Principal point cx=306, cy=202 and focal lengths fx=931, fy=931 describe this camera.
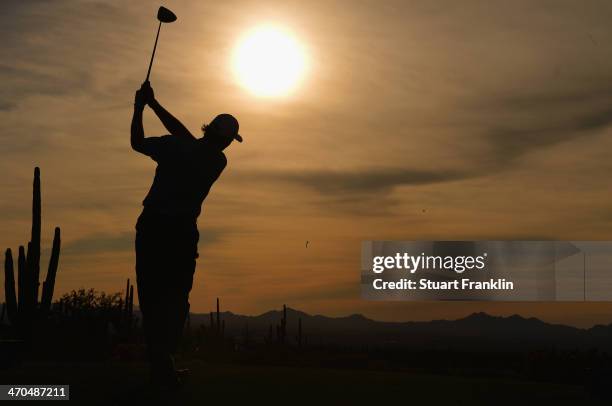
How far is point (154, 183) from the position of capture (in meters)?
8.66

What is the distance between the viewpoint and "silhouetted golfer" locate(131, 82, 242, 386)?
27.8ft

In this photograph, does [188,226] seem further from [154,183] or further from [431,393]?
[431,393]

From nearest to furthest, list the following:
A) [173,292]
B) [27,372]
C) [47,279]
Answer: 1. [173,292]
2. [27,372]
3. [47,279]

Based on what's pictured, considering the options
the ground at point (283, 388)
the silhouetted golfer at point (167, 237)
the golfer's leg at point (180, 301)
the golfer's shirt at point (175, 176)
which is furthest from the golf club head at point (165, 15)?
the ground at point (283, 388)

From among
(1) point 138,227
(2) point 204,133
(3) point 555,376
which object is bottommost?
(3) point 555,376

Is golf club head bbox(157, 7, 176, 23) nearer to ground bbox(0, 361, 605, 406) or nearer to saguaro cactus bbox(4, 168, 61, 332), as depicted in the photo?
ground bbox(0, 361, 605, 406)

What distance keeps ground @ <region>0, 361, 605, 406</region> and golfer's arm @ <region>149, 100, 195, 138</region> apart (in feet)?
7.95

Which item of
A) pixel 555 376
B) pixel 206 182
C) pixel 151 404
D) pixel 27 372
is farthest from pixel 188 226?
pixel 555 376

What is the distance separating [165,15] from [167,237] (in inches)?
145

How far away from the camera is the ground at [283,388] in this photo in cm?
816

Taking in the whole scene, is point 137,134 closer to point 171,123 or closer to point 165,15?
point 171,123

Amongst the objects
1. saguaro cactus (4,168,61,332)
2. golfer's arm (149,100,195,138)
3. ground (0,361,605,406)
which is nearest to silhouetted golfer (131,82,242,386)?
golfer's arm (149,100,195,138)

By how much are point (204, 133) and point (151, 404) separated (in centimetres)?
273

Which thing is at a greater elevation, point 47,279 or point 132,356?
point 47,279
